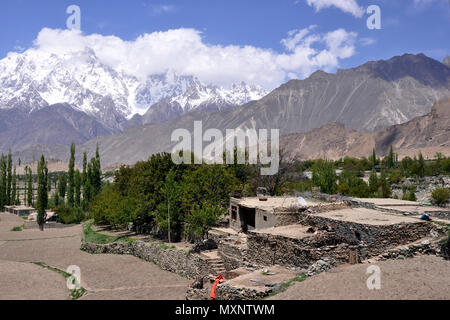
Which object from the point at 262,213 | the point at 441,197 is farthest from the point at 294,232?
the point at 441,197

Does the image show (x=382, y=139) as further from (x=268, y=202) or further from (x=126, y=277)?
(x=126, y=277)

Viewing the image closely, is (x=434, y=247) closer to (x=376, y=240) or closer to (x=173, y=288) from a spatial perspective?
(x=376, y=240)

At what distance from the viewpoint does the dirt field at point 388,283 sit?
1108 cm

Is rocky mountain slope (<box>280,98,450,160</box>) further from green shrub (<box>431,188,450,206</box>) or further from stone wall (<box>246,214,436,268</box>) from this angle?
stone wall (<box>246,214,436,268</box>)

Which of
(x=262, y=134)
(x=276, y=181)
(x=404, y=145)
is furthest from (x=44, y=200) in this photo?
(x=262, y=134)

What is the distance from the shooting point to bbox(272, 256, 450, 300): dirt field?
436 inches

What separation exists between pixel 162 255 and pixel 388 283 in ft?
61.7

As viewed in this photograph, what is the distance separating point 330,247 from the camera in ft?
50.3

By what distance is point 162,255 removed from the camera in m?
28.4

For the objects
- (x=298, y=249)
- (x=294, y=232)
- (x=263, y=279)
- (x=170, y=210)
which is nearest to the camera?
(x=263, y=279)

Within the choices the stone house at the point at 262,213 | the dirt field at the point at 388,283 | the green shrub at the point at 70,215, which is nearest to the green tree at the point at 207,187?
the stone house at the point at 262,213

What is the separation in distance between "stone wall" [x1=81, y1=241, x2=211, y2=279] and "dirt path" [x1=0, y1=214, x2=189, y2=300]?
524 millimetres

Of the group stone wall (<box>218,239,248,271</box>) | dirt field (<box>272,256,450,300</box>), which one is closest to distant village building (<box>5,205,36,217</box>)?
stone wall (<box>218,239,248,271</box>)

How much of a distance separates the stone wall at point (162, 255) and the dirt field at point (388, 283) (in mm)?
9667
